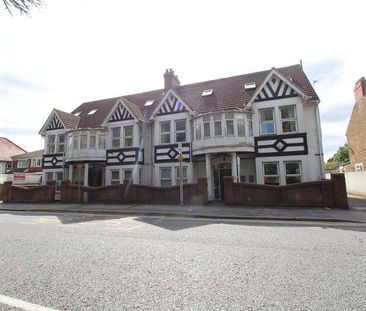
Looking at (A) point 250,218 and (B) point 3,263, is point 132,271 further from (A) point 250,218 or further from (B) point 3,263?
(A) point 250,218

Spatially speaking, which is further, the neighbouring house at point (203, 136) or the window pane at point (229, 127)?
the window pane at point (229, 127)

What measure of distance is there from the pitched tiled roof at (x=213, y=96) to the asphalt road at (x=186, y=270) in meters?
13.0

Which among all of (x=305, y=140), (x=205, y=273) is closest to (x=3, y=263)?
(x=205, y=273)

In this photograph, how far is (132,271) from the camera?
4441mm

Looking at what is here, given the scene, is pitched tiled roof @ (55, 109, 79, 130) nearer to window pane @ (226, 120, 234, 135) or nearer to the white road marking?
window pane @ (226, 120, 234, 135)

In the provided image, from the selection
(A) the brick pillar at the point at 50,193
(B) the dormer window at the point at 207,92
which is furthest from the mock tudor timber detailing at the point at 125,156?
(B) the dormer window at the point at 207,92

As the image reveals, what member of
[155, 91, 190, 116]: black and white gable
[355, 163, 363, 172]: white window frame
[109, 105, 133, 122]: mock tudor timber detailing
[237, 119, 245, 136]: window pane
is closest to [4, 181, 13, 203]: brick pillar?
[109, 105, 133, 122]: mock tudor timber detailing

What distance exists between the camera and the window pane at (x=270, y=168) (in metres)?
17.5

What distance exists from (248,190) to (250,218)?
396 centimetres

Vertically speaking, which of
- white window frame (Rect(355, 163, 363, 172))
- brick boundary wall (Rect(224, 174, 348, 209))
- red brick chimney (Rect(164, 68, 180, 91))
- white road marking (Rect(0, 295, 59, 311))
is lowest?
white road marking (Rect(0, 295, 59, 311))

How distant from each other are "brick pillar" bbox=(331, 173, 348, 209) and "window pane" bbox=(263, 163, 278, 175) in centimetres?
452

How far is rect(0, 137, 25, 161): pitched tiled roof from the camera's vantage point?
160 ft

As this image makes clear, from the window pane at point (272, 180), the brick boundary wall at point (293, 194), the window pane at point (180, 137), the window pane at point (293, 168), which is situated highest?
the window pane at point (180, 137)

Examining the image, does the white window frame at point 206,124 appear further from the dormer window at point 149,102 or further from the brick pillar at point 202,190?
the dormer window at point 149,102
